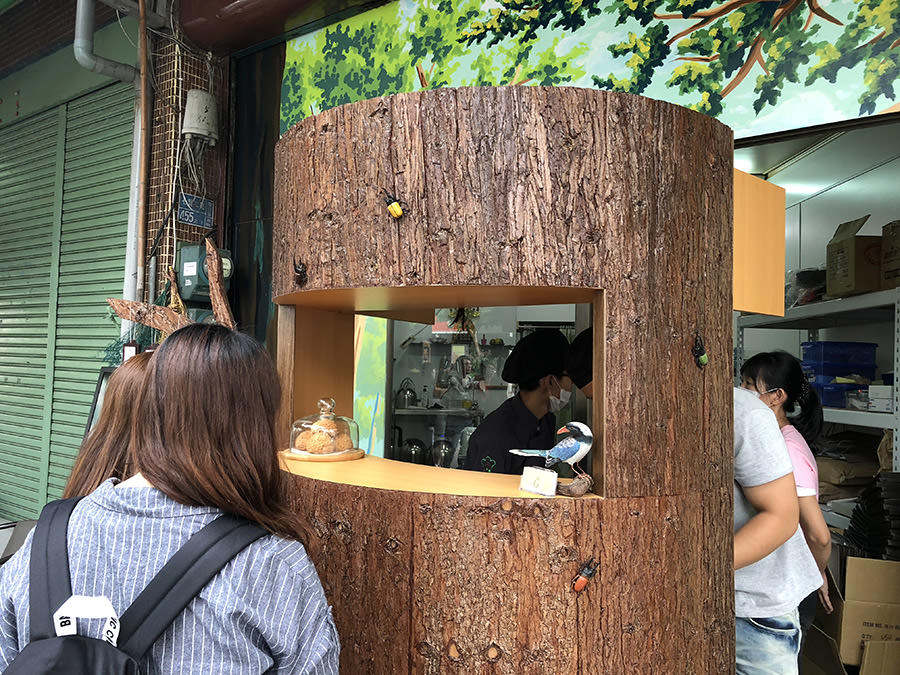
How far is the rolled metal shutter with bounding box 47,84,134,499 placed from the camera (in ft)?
17.5

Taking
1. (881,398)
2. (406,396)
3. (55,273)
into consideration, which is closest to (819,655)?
(881,398)

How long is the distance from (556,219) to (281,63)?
3418 millimetres

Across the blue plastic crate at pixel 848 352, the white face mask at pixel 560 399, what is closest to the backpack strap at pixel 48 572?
the white face mask at pixel 560 399

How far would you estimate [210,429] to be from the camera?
1.21 meters

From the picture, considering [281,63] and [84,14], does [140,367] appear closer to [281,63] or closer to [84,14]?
[281,63]

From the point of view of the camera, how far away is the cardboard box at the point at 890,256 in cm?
320

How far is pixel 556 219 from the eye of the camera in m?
1.77

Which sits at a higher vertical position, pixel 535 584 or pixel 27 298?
pixel 27 298

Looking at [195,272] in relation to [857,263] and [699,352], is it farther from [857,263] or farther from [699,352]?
[857,263]

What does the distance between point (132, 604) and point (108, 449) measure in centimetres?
69

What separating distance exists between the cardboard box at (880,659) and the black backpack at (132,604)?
2.91 meters

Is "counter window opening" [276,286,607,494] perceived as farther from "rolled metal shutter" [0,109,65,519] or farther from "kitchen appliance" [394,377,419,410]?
"rolled metal shutter" [0,109,65,519]

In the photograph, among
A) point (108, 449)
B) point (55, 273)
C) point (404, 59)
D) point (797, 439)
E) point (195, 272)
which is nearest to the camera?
point (108, 449)

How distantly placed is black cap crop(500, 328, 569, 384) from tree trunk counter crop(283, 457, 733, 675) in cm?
107
